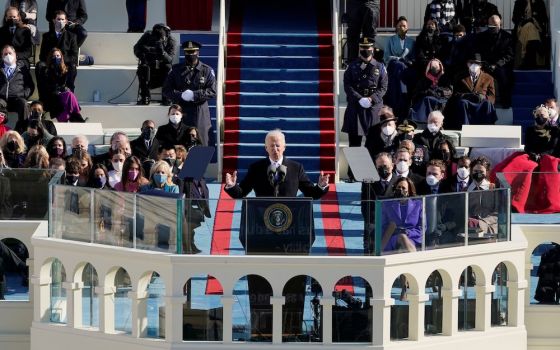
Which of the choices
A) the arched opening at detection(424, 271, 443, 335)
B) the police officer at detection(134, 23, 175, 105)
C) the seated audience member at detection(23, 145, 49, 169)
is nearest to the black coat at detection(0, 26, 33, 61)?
the police officer at detection(134, 23, 175, 105)

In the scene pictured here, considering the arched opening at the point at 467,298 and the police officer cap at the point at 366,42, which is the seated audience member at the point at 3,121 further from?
the arched opening at the point at 467,298

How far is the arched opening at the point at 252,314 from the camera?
141 feet

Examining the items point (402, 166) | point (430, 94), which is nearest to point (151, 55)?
point (430, 94)

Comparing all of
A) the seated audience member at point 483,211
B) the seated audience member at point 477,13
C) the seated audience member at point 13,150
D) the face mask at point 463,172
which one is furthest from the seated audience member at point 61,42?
the seated audience member at point 483,211

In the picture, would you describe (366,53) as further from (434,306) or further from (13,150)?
(434,306)

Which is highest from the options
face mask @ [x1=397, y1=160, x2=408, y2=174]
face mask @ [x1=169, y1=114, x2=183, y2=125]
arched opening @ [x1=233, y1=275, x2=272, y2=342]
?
face mask @ [x1=169, y1=114, x2=183, y2=125]

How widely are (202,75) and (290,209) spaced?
861 centimetres

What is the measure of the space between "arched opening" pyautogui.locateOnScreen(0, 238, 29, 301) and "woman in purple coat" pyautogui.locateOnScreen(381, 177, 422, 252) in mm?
6260

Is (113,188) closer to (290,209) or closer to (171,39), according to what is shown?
(290,209)

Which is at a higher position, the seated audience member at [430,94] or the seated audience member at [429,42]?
the seated audience member at [429,42]

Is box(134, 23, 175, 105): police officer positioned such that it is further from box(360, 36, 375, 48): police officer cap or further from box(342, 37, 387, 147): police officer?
box(342, 37, 387, 147): police officer

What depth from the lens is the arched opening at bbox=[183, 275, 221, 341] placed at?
42969 mm

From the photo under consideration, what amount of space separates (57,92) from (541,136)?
9131mm

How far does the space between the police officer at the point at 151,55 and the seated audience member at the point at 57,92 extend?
4.53 ft
